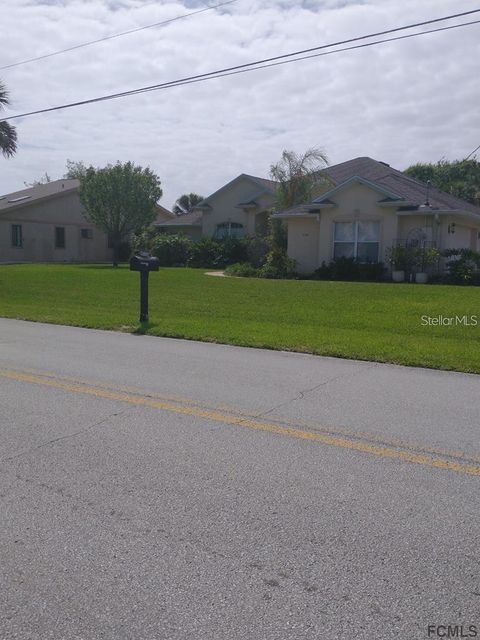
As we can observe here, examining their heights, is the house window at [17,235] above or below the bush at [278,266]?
above

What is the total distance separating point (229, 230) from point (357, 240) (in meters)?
12.7

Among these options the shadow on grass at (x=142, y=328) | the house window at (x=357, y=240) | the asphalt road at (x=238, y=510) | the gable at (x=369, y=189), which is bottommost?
the asphalt road at (x=238, y=510)

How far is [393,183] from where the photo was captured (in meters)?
27.0

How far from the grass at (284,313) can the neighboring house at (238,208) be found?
500 inches

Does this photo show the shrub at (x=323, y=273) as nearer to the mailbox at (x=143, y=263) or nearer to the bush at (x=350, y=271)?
the bush at (x=350, y=271)

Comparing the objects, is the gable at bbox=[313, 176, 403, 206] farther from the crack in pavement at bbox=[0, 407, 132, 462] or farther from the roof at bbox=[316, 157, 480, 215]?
the crack in pavement at bbox=[0, 407, 132, 462]

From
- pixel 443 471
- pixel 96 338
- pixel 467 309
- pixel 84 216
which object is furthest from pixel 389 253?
pixel 84 216

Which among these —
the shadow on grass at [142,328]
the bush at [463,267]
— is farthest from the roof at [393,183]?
the shadow on grass at [142,328]

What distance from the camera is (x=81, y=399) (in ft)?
23.3

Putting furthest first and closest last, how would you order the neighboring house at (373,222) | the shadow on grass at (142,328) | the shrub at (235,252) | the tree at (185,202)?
the tree at (185,202) → the shrub at (235,252) → the neighboring house at (373,222) → the shadow on grass at (142,328)

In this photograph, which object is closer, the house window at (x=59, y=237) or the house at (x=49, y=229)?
the house at (x=49, y=229)

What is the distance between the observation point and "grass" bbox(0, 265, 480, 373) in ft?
34.1

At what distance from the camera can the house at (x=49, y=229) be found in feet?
138

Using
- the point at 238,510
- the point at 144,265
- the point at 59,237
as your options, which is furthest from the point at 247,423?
the point at 59,237
